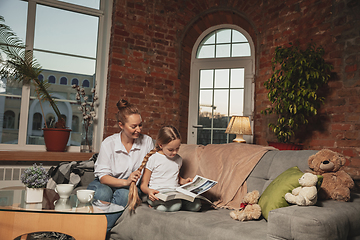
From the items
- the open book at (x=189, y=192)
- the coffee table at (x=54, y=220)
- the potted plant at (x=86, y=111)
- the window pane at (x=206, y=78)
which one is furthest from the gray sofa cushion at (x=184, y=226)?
the window pane at (x=206, y=78)

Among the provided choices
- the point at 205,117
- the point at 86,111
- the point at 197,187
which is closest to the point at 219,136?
the point at 205,117

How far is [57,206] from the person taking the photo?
1.67m

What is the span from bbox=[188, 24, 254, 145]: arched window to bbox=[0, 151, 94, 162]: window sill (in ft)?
5.69

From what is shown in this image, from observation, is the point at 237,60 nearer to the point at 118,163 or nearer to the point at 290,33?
the point at 290,33

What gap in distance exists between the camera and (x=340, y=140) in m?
3.16

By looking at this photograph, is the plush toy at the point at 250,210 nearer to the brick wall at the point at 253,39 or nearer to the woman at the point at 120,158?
the woman at the point at 120,158

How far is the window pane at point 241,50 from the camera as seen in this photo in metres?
4.33

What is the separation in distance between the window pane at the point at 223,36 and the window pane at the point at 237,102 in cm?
78

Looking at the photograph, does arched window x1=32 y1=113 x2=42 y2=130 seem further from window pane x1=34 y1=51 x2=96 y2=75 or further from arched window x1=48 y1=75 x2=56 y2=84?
window pane x1=34 y1=51 x2=96 y2=75

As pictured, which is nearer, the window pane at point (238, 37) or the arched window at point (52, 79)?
the arched window at point (52, 79)

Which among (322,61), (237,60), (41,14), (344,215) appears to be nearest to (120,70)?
(41,14)

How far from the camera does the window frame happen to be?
3.67m

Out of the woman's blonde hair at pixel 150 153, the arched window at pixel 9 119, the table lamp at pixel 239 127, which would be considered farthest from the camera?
the arched window at pixel 9 119

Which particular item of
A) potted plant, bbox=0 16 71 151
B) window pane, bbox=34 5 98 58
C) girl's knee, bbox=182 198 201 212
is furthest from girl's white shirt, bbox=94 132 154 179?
window pane, bbox=34 5 98 58
